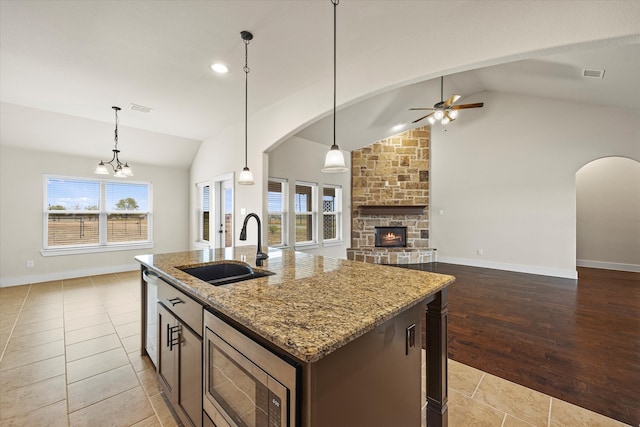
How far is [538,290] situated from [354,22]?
480cm

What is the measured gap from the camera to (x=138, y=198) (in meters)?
6.13

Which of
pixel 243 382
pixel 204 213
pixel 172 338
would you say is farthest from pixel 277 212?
pixel 243 382

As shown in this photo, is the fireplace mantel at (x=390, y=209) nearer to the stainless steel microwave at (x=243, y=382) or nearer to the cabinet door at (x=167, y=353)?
the cabinet door at (x=167, y=353)

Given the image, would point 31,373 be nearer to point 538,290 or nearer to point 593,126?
point 538,290

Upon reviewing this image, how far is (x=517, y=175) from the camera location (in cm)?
571

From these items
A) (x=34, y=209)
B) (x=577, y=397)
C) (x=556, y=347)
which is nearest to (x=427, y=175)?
(x=556, y=347)

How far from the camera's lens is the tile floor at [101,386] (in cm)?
177

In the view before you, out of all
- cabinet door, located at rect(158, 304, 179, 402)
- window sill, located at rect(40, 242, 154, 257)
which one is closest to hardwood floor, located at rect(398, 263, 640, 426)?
cabinet door, located at rect(158, 304, 179, 402)

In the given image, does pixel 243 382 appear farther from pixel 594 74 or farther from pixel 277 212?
pixel 594 74

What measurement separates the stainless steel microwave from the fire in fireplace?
5.67 m

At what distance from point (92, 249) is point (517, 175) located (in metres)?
8.98

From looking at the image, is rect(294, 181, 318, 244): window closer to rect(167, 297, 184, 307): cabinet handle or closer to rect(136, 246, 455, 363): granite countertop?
rect(136, 246, 455, 363): granite countertop

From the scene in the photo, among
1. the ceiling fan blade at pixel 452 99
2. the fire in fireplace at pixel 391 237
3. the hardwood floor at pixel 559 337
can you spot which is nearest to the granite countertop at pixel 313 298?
the hardwood floor at pixel 559 337

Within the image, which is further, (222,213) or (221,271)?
(222,213)
